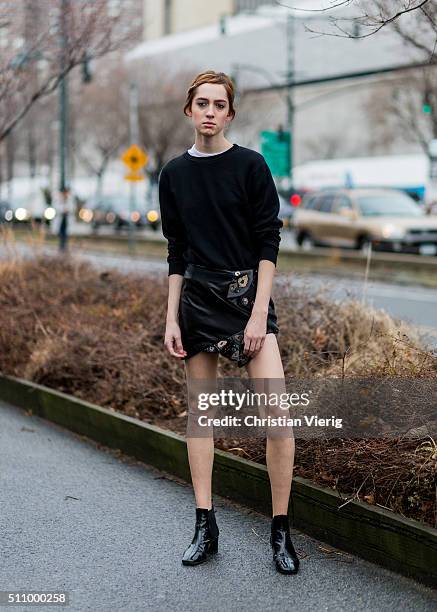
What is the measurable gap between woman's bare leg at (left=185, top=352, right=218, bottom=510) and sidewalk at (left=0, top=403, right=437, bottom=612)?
323mm

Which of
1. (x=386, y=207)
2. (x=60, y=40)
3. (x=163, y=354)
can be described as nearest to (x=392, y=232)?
(x=386, y=207)

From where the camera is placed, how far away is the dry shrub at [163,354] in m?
4.93

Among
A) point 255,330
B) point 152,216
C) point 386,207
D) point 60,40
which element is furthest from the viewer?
point 152,216

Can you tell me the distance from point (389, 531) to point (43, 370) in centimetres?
430

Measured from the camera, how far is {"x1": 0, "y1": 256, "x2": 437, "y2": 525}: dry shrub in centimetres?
493

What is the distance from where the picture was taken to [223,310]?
455cm

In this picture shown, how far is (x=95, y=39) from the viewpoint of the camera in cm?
1323

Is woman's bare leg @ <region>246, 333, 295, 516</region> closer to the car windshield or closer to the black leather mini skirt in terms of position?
the black leather mini skirt

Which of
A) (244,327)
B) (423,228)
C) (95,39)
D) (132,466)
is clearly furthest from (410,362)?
(423,228)

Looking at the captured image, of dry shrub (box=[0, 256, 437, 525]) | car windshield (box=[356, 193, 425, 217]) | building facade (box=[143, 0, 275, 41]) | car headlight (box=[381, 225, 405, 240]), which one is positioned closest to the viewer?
dry shrub (box=[0, 256, 437, 525])

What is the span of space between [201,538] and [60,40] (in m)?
9.68

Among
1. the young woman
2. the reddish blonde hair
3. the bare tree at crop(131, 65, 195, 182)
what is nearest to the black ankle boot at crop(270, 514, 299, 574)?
the young woman

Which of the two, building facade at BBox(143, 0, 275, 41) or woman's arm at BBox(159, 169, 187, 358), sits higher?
building facade at BBox(143, 0, 275, 41)

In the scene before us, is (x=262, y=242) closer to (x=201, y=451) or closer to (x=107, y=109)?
(x=201, y=451)
